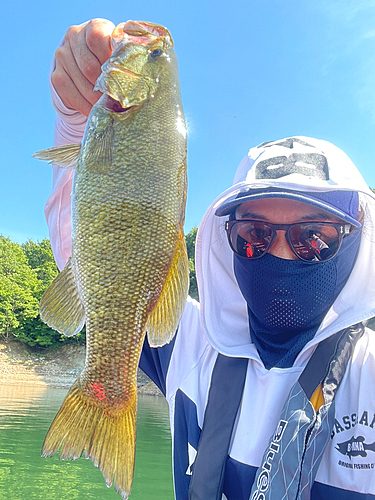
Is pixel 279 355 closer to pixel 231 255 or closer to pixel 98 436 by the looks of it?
pixel 231 255

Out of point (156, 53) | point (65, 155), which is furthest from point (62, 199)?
point (156, 53)

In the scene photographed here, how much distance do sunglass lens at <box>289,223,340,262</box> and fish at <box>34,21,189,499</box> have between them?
0.73 meters

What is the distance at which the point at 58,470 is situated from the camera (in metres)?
9.66

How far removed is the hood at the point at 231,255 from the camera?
1967 millimetres

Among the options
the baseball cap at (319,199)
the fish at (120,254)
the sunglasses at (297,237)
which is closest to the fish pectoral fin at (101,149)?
the fish at (120,254)

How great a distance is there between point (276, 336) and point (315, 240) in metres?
0.56

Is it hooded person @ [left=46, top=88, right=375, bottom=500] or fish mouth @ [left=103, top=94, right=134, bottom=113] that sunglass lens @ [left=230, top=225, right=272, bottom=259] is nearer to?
hooded person @ [left=46, top=88, right=375, bottom=500]

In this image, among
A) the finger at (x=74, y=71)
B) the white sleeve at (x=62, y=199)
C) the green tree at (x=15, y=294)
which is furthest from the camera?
the green tree at (x=15, y=294)

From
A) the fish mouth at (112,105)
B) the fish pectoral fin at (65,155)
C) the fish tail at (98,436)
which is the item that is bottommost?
the fish tail at (98,436)

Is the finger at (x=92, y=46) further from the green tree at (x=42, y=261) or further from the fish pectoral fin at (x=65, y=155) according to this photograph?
the green tree at (x=42, y=261)

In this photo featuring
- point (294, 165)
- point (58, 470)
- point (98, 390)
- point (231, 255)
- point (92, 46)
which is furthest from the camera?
point (58, 470)

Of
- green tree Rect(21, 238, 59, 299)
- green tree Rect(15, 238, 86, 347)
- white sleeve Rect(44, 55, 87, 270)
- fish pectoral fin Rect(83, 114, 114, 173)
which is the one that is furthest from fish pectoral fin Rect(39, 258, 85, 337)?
green tree Rect(21, 238, 59, 299)

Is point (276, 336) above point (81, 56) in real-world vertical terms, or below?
below

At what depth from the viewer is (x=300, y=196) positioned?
6.11 ft
